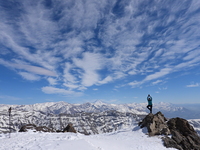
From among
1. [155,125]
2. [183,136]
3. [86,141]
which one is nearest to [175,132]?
[183,136]

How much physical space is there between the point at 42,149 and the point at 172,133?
1192 inches

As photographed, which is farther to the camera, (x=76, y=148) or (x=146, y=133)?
(x=146, y=133)

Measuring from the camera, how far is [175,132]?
31703 millimetres

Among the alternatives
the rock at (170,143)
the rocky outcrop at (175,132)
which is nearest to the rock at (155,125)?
the rocky outcrop at (175,132)

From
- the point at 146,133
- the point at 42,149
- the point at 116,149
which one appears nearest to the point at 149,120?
the point at 146,133

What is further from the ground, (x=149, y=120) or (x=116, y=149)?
(x=149, y=120)

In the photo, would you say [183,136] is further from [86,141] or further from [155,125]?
[86,141]

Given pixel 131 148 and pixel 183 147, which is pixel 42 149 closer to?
pixel 131 148

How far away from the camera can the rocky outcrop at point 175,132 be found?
1139 inches

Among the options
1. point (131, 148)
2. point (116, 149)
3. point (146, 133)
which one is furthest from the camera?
point (146, 133)

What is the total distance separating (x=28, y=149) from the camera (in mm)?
18469

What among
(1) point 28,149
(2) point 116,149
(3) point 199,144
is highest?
(1) point 28,149

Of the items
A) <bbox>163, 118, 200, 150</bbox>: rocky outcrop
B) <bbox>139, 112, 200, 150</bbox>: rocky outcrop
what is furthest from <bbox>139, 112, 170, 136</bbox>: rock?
<bbox>163, 118, 200, 150</bbox>: rocky outcrop

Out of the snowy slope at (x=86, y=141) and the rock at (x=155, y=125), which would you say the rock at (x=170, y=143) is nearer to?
the snowy slope at (x=86, y=141)
